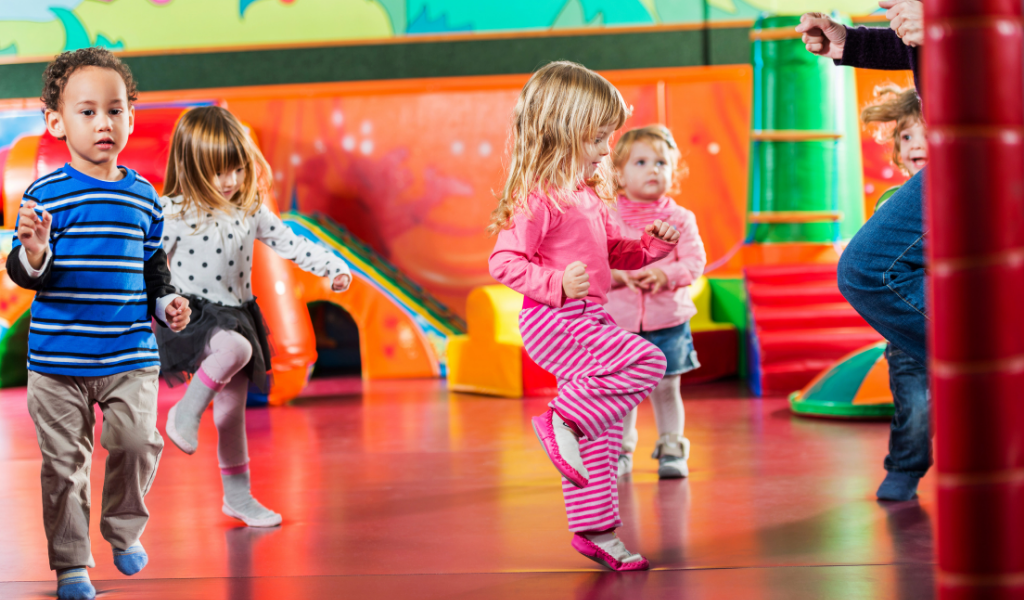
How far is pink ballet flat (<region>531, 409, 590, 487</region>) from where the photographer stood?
175cm

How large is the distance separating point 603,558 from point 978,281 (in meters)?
1.17

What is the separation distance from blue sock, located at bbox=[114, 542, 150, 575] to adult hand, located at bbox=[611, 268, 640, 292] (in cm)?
146

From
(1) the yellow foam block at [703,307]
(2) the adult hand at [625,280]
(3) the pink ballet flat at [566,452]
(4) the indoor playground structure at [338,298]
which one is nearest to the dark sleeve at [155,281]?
(3) the pink ballet flat at [566,452]

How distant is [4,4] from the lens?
689cm

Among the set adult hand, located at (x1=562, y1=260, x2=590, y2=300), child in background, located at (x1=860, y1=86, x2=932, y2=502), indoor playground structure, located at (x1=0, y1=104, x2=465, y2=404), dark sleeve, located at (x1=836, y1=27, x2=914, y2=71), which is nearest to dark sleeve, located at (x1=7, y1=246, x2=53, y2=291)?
adult hand, located at (x1=562, y1=260, x2=590, y2=300)

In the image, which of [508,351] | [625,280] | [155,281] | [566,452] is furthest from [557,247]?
[508,351]

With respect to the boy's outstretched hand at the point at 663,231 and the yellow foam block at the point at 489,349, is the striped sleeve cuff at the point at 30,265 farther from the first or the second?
the yellow foam block at the point at 489,349

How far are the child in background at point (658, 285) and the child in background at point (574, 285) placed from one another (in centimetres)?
85

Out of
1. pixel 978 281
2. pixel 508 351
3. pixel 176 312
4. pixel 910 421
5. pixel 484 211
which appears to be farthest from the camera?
pixel 484 211

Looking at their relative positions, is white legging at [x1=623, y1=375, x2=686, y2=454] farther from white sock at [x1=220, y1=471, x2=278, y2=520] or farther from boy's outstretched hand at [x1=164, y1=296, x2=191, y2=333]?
boy's outstretched hand at [x1=164, y1=296, x2=191, y2=333]

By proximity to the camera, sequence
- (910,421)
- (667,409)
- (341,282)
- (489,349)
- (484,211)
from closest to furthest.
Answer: (341,282) < (910,421) < (667,409) < (489,349) < (484,211)

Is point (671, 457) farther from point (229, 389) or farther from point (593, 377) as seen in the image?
point (229, 389)

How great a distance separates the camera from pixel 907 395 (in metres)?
2.30

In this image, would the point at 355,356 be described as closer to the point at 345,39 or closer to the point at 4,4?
the point at 345,39
